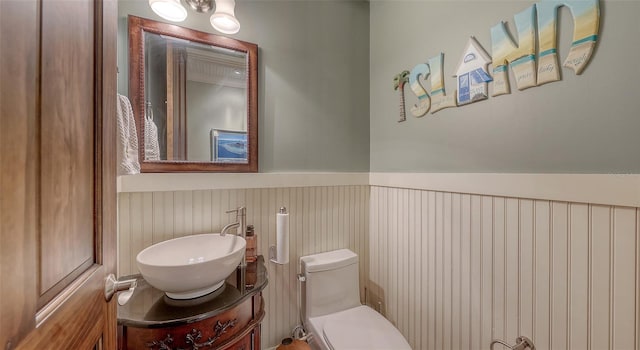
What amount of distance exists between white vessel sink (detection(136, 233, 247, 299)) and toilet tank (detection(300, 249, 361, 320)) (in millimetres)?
552

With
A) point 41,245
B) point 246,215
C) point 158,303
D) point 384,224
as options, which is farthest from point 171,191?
point 384,224

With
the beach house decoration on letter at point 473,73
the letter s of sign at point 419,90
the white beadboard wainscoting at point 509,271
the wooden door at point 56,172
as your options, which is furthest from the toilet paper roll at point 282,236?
the beach house decoration on letter at point 473,73

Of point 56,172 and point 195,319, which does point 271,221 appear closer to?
point 195,319

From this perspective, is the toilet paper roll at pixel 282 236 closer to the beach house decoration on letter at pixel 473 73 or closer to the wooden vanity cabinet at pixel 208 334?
the wooden vanity cabinet at pixel 208 334

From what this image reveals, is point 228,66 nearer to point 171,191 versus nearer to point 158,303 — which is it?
point 171,191

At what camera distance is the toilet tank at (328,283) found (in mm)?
1588

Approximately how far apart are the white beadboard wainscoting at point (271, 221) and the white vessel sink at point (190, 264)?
5.1 inches

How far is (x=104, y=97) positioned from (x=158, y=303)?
0.85m

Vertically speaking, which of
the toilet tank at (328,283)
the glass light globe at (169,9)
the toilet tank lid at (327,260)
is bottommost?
the toilet tank at (328,283)

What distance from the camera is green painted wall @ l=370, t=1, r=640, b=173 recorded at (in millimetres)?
817

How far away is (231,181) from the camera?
151 centimetres

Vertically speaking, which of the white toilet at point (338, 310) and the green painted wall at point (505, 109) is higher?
the green painted wall at point (505, 109)

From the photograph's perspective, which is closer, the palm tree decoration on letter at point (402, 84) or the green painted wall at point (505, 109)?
the green painted wall at point (505, 109)

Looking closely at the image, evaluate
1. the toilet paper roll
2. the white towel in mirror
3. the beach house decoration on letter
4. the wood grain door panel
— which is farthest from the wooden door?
the beach house decoration on letter
